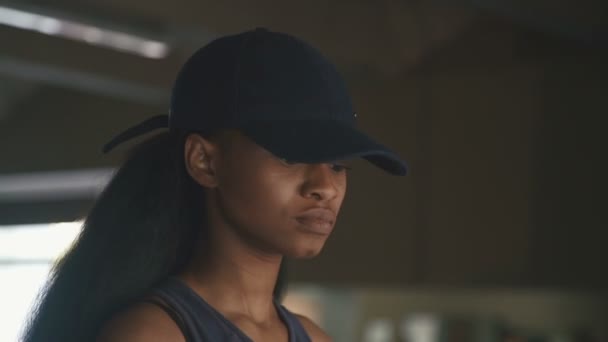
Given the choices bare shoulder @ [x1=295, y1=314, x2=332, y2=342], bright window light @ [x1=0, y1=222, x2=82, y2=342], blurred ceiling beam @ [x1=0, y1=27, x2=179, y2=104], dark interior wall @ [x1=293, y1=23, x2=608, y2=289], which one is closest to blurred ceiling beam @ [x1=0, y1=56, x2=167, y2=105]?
blurred ceiling beam @ [x1=0, y1=27, x2=179, y2=104]

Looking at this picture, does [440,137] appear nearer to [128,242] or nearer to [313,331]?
[313,331]

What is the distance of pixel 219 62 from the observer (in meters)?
1.22

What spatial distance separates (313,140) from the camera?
3.74ft

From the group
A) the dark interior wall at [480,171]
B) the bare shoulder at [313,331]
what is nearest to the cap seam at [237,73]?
the bare shoulder at [313,331]

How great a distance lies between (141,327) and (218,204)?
0.16 metres

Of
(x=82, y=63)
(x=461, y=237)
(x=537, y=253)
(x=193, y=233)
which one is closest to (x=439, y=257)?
(x=461, y=237)

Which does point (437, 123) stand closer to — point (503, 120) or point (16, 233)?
point (503, 120)

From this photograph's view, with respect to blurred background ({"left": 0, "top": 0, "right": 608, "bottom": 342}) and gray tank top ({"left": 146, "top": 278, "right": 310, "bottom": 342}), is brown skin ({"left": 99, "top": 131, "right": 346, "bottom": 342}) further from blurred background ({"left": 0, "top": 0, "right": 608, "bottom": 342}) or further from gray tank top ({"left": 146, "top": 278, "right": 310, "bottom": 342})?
blurred background ({"left": 0, "top": 0, "right": 608, "bottom": 342})

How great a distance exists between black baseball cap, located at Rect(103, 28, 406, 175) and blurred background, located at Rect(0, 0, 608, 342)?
2.72m

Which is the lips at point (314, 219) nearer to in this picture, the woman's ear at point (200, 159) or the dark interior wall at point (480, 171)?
the woman's ear at point (200, 159)

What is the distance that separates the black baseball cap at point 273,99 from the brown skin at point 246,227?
0.02 m

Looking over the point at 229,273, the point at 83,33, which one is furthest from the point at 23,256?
the point at 229,273

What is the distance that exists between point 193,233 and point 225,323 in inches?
5.1

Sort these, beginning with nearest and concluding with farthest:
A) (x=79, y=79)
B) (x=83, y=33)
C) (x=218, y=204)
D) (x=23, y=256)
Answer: (x=218, y=204), (x=83, y=33), (x=79, y=79), (x=23, y=256)
